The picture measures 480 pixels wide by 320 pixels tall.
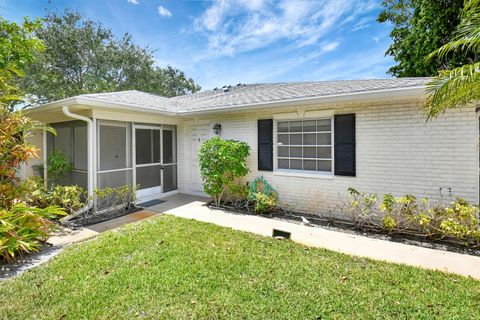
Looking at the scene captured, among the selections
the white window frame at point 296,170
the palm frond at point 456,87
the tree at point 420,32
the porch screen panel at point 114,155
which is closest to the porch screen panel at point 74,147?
the porch screen panel at point 114,155

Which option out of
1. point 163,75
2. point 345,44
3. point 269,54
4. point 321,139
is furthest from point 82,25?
point 321,139

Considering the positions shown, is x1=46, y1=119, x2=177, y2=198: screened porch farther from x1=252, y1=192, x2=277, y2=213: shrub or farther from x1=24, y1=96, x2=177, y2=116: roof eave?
x1=252, y1=192, x2=277, y2=213: shrub

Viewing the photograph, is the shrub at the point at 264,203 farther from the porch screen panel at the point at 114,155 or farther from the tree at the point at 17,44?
the tree at the point at 17,44

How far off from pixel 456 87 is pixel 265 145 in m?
4.38

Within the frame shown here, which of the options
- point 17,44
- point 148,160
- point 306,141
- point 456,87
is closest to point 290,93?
point 306,141

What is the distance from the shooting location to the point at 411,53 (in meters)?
11.6

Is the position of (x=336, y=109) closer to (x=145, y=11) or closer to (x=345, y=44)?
(x=345, y=44)

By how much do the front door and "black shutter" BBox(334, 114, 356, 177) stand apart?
229 inches

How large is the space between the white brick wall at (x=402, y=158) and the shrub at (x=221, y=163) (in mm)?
1498

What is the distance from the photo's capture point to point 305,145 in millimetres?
6711

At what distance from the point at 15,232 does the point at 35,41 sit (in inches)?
200

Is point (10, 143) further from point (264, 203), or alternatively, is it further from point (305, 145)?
point (305, 145)

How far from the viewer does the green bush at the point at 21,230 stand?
12.4 feet

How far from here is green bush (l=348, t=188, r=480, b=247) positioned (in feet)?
14.1
